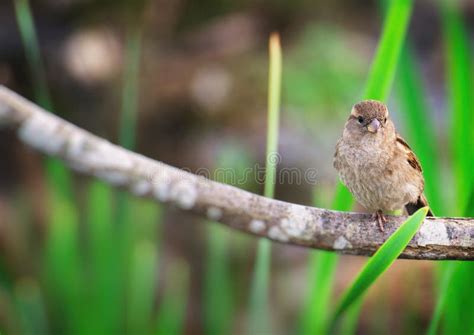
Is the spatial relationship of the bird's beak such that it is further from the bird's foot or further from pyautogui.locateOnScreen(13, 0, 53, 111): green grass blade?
pyautogui.locateOnScreen(13, 0, 53, 111): green grass blade

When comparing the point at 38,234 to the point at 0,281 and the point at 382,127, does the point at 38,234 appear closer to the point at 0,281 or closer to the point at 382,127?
the point at 0,281

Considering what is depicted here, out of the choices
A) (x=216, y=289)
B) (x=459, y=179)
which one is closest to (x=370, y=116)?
(x=459, y=179)

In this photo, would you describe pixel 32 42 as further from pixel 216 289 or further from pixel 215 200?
pixel 215 200

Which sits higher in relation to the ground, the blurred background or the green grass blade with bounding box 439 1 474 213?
the green grass blade with bounding box 439 1 474 213

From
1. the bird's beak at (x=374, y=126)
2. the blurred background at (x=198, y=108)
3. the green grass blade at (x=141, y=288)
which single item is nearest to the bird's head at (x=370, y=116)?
the bird's beak at (x=374, y=126)

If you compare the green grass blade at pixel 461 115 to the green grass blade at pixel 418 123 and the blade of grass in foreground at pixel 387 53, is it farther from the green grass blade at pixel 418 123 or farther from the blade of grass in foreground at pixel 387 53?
the blade of grass in foreground at pixel 387 53

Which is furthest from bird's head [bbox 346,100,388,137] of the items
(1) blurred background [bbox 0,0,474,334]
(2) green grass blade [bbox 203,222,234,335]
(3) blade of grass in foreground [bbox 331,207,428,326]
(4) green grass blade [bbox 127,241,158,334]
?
(1) blurred background [bbox 0,0,474,334]
